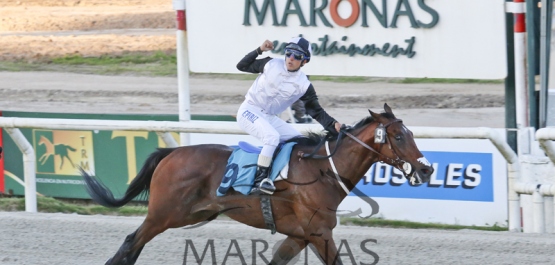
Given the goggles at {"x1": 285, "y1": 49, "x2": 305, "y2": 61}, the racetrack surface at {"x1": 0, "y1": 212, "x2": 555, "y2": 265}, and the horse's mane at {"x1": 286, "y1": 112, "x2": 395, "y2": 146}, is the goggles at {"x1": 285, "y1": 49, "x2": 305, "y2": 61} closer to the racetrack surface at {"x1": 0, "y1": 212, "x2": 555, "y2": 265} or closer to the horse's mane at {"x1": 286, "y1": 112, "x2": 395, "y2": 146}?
the horse's mane at {"x1": 286, "y1": 112, "x2": 395, "y2": 146}

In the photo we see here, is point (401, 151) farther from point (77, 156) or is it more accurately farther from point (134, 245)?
point (77, 156)

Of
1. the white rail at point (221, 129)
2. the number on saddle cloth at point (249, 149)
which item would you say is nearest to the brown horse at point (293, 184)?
the number on saddle cloth at point (249, 149)

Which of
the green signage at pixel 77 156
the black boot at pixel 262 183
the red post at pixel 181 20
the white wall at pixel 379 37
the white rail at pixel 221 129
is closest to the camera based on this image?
the black boot at pixel 262 183

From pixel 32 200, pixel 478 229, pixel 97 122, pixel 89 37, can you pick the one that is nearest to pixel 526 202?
pixel 478 229

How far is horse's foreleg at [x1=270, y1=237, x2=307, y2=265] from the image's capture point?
5922 mm

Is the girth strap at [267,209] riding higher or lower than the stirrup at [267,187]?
lower

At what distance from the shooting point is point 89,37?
1831 cm

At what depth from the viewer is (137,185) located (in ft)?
20.4

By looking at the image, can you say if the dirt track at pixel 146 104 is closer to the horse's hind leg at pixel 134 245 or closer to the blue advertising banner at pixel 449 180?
the blue advertising banner at pixel 449 180

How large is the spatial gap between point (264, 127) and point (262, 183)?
35 centimetres

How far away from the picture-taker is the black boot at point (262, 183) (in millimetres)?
5815

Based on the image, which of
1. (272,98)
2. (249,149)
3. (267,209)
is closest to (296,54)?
(272,98)

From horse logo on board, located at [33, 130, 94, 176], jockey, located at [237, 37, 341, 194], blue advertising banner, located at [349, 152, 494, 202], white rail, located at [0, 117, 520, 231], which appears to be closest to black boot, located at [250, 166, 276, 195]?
jockey, located at [237, 37, 341, 194]

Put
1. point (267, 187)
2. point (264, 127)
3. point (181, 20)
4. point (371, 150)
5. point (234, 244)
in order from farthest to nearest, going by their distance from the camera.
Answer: point (181, 20)
point (234, 244)
point (264, 127)
point (267, 187)
point (371, 150)
